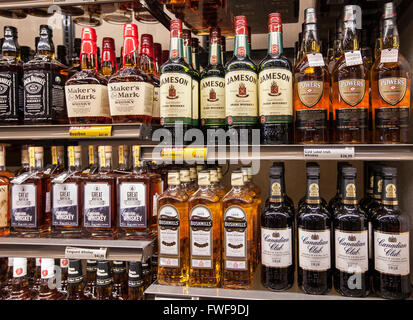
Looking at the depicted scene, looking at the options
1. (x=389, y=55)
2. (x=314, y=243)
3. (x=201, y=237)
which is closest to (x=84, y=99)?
(x=201, y=237)

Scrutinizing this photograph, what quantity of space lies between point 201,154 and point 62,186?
2.40 feet

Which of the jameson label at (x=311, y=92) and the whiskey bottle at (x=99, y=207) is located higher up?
the jameson label at (x=311, y=92)

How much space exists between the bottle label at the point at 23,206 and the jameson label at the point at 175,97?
0.76 m

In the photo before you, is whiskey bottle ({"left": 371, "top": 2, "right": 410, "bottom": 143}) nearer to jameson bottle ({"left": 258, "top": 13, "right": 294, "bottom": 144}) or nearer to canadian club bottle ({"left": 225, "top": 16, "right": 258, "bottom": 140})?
jameson bottle ({"left": 258, "top": 13, "right": 294, "bottom": 144})

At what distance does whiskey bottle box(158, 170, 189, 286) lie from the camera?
1.34 metres

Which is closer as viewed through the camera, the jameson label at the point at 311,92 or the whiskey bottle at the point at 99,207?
the jameson label at the point at 311,92

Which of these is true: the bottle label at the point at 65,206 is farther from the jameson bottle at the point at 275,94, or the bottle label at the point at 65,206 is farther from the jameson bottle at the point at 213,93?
the jameson bottle at the point at 275,94

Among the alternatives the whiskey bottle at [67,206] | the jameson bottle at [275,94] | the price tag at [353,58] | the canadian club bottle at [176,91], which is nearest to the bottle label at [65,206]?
the whiskey bottle at [67,206]

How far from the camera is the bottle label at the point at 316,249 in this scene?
1216 mm

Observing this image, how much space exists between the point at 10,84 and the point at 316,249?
155 centimetres

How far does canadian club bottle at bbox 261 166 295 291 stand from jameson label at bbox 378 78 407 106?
0.47 m

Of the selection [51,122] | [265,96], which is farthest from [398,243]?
[51,122]
